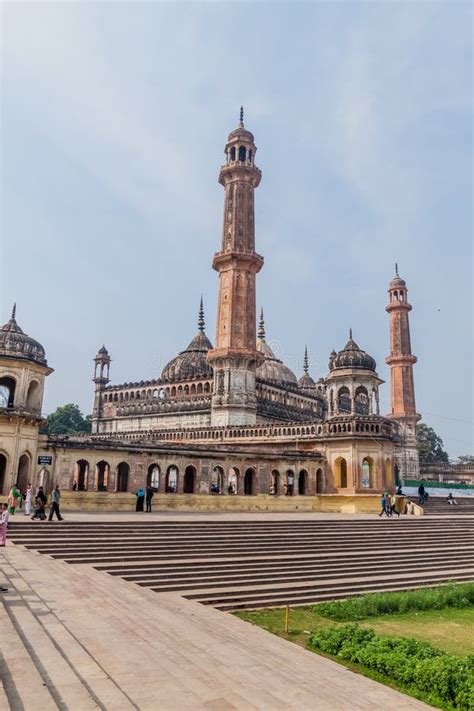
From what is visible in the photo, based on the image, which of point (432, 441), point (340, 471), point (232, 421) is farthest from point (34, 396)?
point (432, 441)

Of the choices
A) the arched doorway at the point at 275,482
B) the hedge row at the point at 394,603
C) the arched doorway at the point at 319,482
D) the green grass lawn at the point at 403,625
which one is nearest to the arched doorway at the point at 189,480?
the arched doorway at the point at 275,482

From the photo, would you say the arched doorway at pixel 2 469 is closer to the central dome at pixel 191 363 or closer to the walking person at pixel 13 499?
the walking person at pixel 13 499

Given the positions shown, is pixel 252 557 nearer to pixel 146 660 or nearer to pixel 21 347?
pixel 146 660

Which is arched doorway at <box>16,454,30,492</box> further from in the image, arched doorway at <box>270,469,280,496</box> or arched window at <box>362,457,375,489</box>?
arched window at <box>362,457,375,489</box>

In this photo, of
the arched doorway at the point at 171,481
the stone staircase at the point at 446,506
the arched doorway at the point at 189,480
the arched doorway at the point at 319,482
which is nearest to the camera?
the arched doorway at the point at 171,481

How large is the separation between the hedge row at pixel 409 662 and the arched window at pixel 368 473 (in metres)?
21.1

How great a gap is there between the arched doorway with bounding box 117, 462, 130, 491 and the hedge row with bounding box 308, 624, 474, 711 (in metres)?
16.5

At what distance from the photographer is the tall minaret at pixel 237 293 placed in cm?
3891

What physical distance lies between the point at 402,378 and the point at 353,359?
1760 cm

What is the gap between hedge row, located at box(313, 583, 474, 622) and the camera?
1088cm

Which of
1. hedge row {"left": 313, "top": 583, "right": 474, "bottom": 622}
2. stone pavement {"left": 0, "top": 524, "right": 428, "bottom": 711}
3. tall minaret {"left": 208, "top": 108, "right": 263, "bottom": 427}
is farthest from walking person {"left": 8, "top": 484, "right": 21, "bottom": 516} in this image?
tall minaret {"left": 208, "top": 108, "right": 263, "bottom": 427}

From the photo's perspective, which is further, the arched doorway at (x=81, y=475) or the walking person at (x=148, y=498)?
the arched doorway at (x=81, y=475)

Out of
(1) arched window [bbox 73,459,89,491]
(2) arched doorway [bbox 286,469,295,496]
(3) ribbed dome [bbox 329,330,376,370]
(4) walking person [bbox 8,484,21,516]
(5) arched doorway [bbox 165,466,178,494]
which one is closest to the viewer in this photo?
(4) walking person [bbox 8,484,21,516]

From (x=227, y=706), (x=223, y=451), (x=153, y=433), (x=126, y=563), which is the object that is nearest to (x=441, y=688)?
(x=227, y=706)
